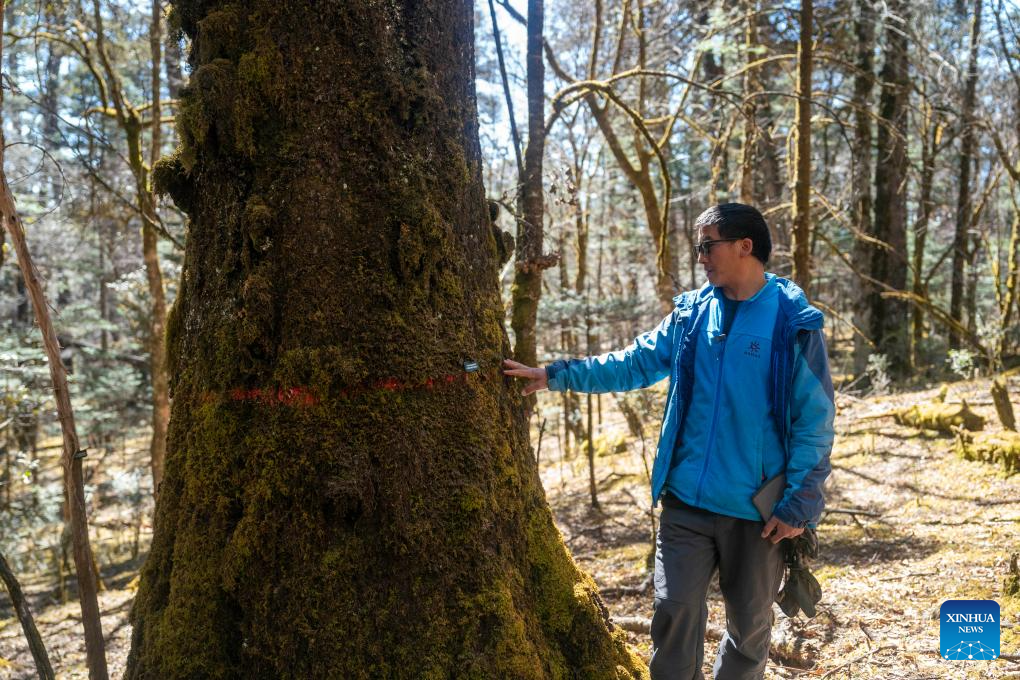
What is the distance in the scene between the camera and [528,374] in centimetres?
271

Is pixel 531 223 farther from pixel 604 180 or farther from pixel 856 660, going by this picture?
pixel 604 180

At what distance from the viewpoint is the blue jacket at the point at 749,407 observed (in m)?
2.50

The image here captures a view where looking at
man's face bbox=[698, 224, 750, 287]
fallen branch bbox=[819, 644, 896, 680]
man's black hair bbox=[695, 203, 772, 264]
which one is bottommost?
fallen branch bbox=[819, 644, 896, 680]

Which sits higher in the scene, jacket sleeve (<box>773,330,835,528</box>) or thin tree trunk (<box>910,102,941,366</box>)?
thin tree trunk (<box>910,102,941,366</box>)

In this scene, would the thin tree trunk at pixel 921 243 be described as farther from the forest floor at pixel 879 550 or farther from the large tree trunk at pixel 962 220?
the forest floor at pixel 879 550

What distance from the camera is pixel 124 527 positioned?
44.7 ft

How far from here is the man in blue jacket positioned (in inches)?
99.3

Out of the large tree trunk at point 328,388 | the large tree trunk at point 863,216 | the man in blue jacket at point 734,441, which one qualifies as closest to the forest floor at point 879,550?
the man in blue jacket at point 734,441

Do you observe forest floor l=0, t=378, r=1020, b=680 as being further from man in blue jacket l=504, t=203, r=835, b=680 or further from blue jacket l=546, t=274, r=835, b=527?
blue jacket l=546, t=274, r=835, b=527

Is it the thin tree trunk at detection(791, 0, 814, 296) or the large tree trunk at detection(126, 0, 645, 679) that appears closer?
Result: the large tree trunk at detection(126, 0, 645, 679)

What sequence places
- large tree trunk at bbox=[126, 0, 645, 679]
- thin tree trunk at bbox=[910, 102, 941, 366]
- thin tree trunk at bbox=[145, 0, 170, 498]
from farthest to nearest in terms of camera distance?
1. thin tree trunk at bbox=[910, 102, 941, 366]
2. thin tree trunk at bbox=[145, 0, 170, 498]
3. large tree trunk at bbox=[126, 0, 645, 679]

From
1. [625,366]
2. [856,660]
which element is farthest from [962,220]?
[625,366]

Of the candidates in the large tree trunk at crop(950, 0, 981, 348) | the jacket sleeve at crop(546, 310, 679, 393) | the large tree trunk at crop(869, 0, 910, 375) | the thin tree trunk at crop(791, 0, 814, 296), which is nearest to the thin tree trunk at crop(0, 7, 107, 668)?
the jacket sleeve at crop(546, 310, 679, 393)

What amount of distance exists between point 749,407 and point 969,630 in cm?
245
